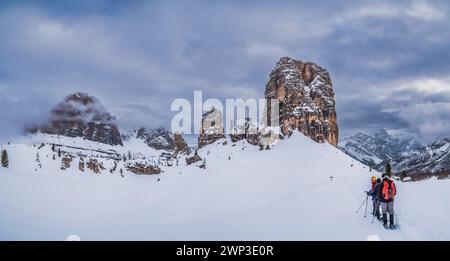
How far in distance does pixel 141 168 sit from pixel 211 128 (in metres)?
38.2

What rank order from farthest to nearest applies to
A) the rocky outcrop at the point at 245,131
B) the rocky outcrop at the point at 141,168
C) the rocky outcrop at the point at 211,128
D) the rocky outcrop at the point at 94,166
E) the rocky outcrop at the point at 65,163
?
the rocky outcrop at the point at 211,128 < the rocky outcrop at the point at 141,168 < the rocky outcrop at the point at 245,131 < the rocky outcrop at the point at 94,166 < the rocky outcrop at the point at 65,163

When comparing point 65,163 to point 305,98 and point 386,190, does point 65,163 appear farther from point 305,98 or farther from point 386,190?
point 386,190

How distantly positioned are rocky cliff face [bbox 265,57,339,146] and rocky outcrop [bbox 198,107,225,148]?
1953 inches

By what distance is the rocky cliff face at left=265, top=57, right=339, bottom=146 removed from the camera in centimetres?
10938

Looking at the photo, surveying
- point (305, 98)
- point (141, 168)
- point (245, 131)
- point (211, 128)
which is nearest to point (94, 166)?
point (141, 168)

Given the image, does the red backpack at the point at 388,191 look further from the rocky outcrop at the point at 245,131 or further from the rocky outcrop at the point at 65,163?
the rocky outcrop at the point at 65,163

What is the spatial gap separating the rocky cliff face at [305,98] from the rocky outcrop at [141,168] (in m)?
59.7

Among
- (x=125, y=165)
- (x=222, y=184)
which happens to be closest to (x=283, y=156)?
(x=222, y=184)

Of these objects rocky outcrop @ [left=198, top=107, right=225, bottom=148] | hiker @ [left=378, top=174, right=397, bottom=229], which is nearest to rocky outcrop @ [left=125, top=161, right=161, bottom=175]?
rocky outcrop @ [left=198, top=107, right=225, bottom=148]

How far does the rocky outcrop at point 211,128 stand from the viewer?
16900 centimetres

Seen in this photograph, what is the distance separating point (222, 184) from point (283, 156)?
27.7 meters

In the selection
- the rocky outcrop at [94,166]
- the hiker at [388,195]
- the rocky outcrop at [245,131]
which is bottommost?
the hiker at [388,195]

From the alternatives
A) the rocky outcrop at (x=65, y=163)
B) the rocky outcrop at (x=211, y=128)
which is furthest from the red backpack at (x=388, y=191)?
the rocky outcrop at (x=211, y=128)

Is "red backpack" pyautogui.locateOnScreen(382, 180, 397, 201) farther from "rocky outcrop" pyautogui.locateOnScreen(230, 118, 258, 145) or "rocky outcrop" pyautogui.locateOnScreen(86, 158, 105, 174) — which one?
"rocky outcrop" pyautogui.locateOnScreen(86, 158, 105, 174)
